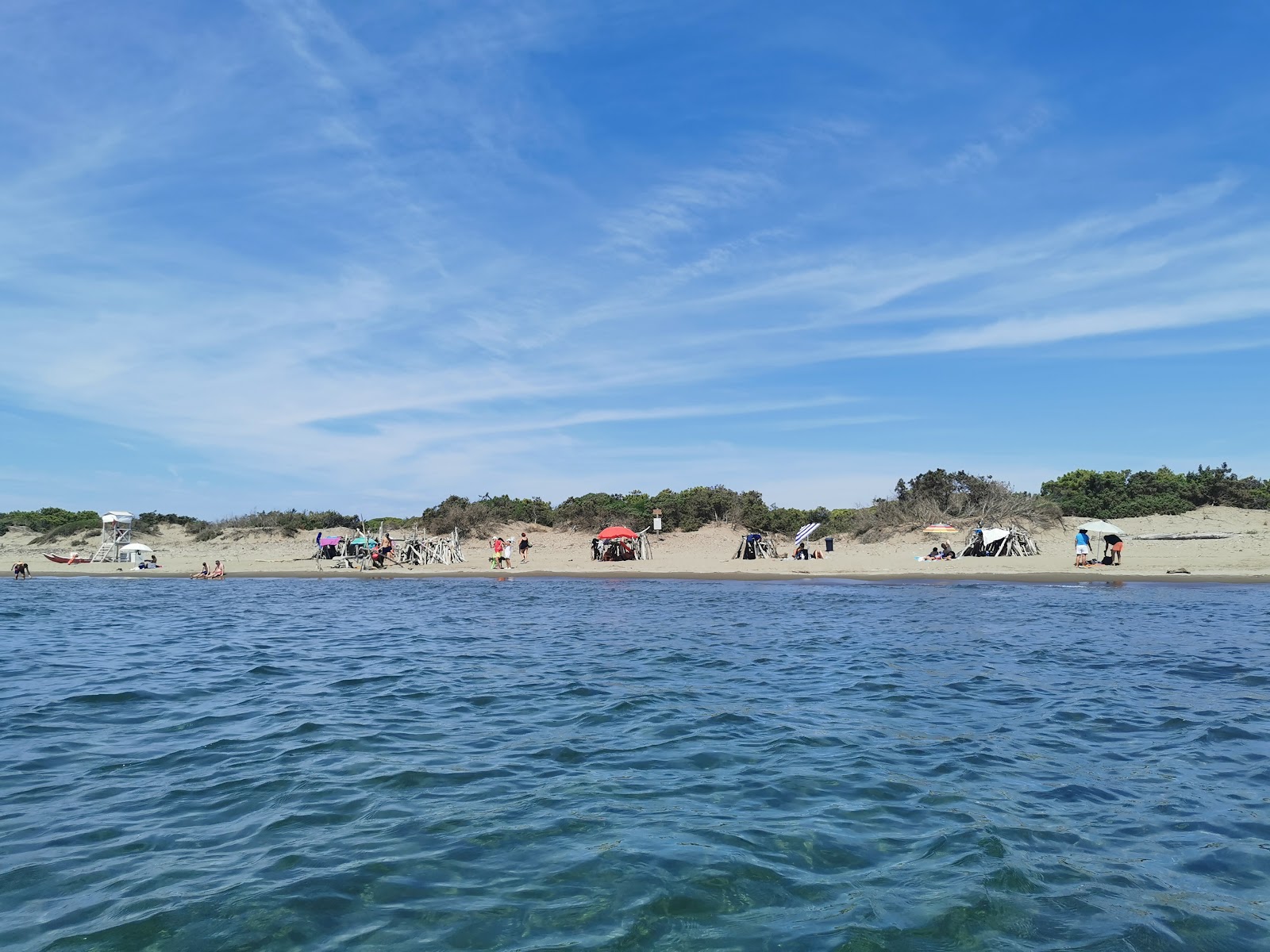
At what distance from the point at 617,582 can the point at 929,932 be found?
2737cm

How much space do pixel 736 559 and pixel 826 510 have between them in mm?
15233

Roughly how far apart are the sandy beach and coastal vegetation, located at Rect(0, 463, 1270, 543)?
1.03 m

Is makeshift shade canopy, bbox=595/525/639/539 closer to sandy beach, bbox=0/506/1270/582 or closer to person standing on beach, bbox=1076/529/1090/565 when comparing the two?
sandy beach, bbox=0/506/1270/582

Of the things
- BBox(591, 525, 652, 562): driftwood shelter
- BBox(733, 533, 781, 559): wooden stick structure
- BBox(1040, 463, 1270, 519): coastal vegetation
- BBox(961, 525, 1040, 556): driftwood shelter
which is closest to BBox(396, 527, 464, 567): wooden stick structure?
BBox(591, 525, 652, 562): driftwood shelter

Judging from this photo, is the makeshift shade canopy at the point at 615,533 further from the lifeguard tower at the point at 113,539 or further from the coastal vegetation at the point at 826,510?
the lifeguard tower at the point at 113,539

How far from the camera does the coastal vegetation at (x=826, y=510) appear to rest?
42875mm

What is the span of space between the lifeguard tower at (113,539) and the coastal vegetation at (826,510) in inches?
287

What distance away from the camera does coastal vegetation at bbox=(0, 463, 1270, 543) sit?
42875 millimetres

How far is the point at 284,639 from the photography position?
54.9ft

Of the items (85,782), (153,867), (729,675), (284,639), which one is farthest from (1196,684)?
(284,639)

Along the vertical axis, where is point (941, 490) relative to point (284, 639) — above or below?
above

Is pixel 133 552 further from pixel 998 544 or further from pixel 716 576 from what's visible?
pixel 998 544

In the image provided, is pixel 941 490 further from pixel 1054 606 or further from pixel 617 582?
pixel 1054 606

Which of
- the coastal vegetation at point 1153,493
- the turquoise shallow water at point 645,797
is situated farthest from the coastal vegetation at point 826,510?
the turquoise shallow water at point 645,797
